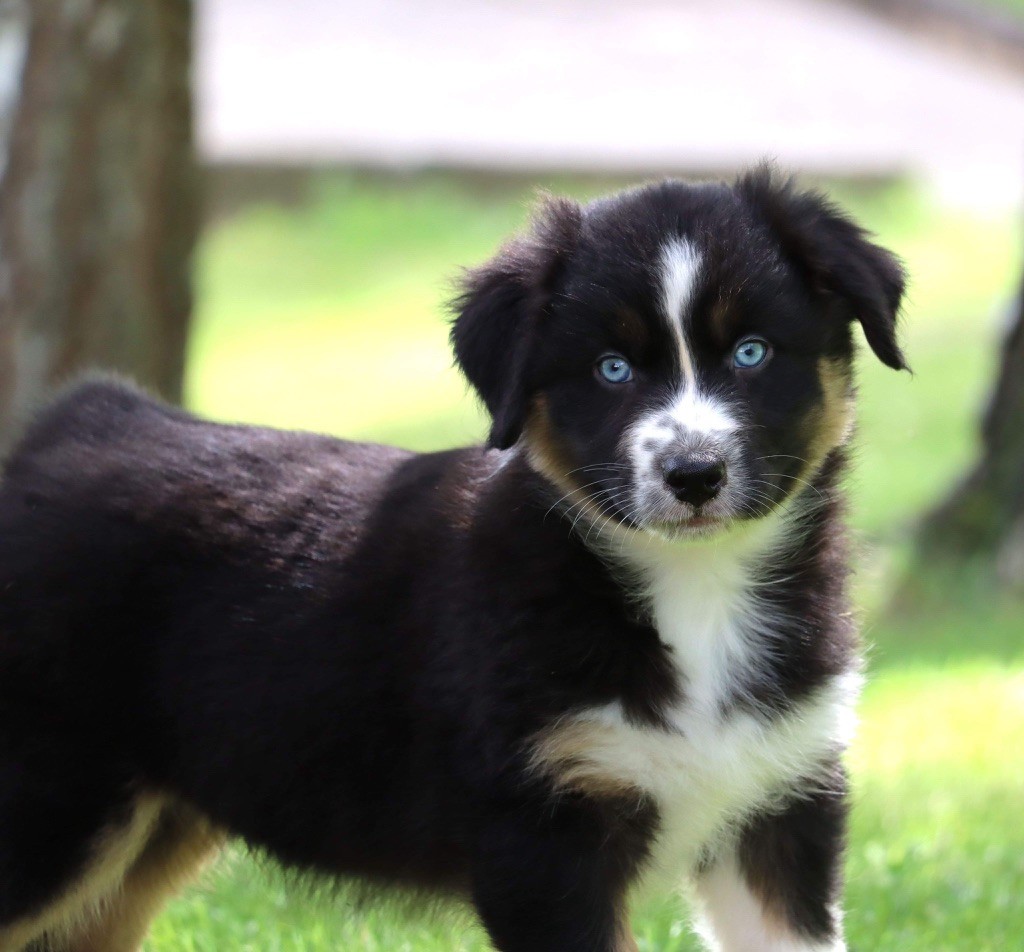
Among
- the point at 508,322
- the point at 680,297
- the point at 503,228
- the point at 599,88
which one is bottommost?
the point at 503,228

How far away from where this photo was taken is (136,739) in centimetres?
384

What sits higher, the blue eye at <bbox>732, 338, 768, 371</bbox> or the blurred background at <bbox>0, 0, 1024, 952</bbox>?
the blue eye at <bbox>732, 338, 768, 371</bbox>

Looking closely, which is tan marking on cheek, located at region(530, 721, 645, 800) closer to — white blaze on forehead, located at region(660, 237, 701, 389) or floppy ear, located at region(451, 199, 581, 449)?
floppy ear, located at region(451, 199, 581, 449)

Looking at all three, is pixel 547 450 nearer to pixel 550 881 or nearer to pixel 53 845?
pixel 550 881

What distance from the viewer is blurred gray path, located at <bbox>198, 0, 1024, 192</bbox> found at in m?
18.7

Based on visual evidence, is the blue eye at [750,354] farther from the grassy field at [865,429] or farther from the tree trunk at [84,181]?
the tree trunk at [84,181]

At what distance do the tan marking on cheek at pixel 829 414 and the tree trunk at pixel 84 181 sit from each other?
3.33 meters

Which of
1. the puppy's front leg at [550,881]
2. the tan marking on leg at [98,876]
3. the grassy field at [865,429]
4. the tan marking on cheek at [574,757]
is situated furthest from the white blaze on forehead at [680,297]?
the tan marking on leg at [98,876]

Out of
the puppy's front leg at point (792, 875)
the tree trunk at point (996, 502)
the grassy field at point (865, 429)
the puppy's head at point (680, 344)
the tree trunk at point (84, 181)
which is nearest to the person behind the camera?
the puppy's head at point (680, 344)

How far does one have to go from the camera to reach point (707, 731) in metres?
3.51

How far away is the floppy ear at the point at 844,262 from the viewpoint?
3609 millimetres

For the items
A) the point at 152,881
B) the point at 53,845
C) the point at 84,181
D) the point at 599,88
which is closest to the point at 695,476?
the point at 53,845

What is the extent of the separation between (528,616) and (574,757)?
0.30m

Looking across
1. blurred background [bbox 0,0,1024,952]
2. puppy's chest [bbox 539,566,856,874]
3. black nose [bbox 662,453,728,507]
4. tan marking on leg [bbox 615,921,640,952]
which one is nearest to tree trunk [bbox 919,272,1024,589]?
blurred background [bbox 0,0,1024,952]
